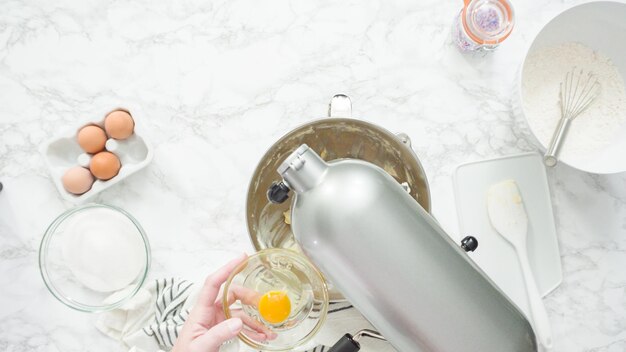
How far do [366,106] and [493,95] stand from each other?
21 cm

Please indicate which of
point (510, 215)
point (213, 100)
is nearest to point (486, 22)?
point (510, 215)

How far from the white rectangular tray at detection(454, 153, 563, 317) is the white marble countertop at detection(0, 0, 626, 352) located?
0.02m

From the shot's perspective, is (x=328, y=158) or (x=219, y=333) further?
(x=328, y=158)

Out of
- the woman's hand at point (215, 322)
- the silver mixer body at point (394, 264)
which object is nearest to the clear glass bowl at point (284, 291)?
the woman's hand at point (215, 322)

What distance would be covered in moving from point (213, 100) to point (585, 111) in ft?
1.97

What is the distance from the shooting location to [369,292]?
0.51m

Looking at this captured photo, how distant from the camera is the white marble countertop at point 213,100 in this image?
0.81m

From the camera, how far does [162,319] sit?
774 millimetres

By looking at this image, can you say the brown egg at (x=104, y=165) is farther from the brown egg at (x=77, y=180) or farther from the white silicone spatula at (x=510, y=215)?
the white silicone spatula at (x=510, y=215)

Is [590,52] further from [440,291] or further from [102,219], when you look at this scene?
[102,219]

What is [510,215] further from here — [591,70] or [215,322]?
[215,322]

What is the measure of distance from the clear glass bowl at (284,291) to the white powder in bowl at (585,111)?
16.9 inches

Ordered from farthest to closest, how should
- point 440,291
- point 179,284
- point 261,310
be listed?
point 179,284 < point 261,310 < point 440,291


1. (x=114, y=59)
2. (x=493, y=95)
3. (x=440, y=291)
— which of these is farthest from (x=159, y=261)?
(x=493, y=95)
